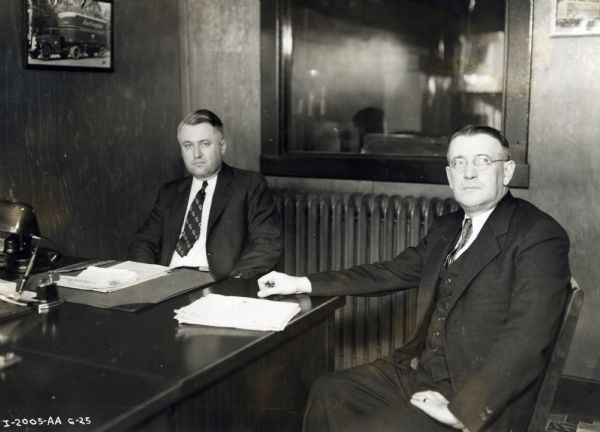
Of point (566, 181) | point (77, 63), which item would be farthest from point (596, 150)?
Result: point (77, 63)

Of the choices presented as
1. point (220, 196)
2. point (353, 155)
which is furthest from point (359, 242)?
point (220, 196)

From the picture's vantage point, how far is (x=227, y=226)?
3145 mm

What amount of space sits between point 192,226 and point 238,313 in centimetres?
127

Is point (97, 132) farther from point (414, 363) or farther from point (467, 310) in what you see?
point (467, 310)

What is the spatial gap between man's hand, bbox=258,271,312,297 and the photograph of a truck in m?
1.85

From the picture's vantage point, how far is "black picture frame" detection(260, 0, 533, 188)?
10.9 feet

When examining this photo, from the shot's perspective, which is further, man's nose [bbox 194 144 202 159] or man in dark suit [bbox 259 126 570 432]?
man's nose [bbox 194 144 202 159]

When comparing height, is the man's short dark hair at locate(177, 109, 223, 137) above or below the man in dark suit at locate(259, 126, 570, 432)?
above

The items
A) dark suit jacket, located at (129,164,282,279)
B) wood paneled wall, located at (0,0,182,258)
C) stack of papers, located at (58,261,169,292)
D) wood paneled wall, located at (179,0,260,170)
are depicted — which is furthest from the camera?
wood paneled wall, located at (179,0,260,170)

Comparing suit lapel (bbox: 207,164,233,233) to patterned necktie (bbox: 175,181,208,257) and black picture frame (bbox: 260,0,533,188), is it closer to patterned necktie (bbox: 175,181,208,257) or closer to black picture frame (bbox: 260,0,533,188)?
patterned necktie (bbox: 175,181,208,257)

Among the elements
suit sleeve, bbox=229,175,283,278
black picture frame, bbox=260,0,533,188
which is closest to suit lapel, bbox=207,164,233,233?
suit sleeve, bbox=229,175,283,278

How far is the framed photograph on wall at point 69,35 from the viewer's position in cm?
324

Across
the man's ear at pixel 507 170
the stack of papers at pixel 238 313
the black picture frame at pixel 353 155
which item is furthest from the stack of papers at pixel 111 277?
the black picture frame at pixel 353 155

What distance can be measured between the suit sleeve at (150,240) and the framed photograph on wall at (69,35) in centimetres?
87
